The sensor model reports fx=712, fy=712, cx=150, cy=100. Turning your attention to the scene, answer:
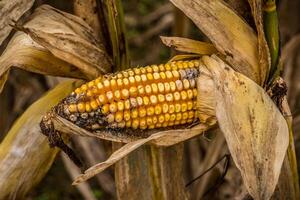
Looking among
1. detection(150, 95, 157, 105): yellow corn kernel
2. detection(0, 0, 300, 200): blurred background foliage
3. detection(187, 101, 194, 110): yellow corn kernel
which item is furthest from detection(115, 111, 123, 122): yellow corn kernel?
detection(0, 0, 300, 200): blurred background foliage

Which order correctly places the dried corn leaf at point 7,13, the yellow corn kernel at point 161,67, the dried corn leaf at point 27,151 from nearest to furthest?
the yellow corn kernel at point 161,67 → the dried corn leaf at point 7,13 → the dried corn leaf at point 27,151

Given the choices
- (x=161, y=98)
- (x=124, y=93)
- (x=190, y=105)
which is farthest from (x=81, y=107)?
(x=190, y=105)

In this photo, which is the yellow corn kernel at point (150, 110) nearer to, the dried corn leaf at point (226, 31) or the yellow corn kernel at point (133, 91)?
the yellow corn kernel at point (133, 91)

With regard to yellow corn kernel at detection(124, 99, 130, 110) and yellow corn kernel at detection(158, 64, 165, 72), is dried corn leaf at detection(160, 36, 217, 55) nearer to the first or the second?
yellow corn kernel at detection(158, 64, 165, 72)

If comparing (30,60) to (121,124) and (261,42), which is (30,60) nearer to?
(121,124)


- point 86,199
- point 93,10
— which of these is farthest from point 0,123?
point 93,10

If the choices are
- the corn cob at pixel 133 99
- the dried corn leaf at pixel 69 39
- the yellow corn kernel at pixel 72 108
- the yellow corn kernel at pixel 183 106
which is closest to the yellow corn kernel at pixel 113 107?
the corn cob at pixel 133 99
